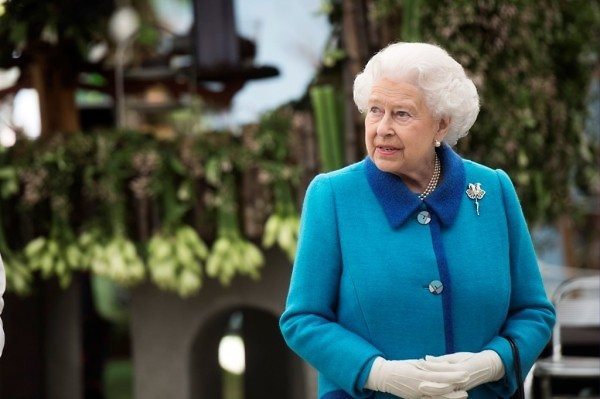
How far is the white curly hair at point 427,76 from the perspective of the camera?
2.71m

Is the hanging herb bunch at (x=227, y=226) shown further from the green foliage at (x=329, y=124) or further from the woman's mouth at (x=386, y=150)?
the woman's mouth at (x=386, y=150)

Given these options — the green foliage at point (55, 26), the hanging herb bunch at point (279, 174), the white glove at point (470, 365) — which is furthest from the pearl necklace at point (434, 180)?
the green foliage at point (55, 26)

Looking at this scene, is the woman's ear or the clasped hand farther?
the woman's ear

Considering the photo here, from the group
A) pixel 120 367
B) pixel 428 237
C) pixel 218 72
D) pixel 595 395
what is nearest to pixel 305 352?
pixel 428 237

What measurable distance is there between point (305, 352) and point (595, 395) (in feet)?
11.4

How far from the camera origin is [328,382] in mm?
2783

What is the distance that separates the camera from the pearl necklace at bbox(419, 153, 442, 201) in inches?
111

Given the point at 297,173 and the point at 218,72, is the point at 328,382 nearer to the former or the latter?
the point at 297,173

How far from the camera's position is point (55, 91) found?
7379 mm

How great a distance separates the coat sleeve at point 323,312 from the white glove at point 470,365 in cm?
14

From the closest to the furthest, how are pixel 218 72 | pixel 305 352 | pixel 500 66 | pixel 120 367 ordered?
pixel 305 352
pixel 500 66
pixel 218 72
pixel 120 367

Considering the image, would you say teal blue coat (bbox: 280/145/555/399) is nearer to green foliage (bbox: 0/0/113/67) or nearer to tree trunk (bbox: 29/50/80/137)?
green foliage (bbox: 0/0/113/67)

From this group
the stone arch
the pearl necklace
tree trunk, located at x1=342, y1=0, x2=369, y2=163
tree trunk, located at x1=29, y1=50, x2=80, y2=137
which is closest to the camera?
the pearl necklace

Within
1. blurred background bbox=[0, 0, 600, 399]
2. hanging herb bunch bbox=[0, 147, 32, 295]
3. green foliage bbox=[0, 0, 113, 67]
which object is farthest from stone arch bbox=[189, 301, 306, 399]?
green foliage bbox=[0, 0, 113, 67]
